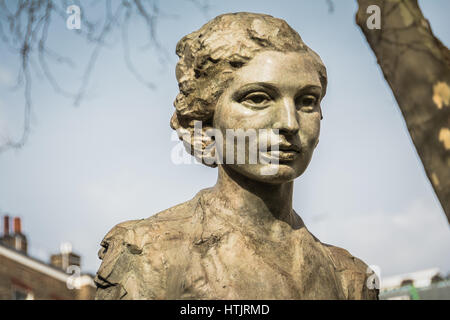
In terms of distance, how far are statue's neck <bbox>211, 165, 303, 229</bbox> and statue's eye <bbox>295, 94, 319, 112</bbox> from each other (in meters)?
0.59

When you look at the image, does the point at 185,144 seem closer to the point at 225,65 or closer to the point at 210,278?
Answer: the point at 225,65

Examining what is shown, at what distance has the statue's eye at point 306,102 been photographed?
5.62m

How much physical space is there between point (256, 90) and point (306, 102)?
1.45 ft

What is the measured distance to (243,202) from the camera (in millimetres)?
5699

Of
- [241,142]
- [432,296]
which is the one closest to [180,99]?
[241,142]

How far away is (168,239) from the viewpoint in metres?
5.60

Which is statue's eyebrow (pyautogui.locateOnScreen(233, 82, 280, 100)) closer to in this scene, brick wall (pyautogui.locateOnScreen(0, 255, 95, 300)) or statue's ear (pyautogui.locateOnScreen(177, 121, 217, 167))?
statue's ear (pyautogui.locateOnScreen(177, 121, 217, 167))

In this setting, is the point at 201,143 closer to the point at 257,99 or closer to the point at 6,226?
the point at 257,99

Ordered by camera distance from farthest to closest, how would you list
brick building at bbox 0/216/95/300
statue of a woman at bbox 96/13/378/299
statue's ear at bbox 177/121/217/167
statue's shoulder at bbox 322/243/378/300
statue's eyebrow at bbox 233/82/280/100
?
brick building at bbox 0/216/95/300, statue's ear at bbox 177/121/217/167, statue's shoulder at bbox 322/243/378/300, statue's eyebrow at bbox 233/82/280/100, statue of a woman at bbox 96/13/378/299

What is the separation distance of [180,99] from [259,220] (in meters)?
1.14

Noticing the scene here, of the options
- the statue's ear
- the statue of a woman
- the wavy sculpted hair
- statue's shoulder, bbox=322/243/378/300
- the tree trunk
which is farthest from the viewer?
the statue's ear

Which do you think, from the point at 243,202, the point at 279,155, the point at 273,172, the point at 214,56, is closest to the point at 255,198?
the point at 243,202

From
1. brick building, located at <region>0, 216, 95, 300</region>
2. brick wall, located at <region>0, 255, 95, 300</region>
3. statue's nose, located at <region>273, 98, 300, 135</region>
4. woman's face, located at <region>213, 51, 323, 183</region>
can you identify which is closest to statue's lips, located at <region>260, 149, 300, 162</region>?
woman's face, located at <region>213, 51, 323, 183</region>

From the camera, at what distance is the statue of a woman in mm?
5336
